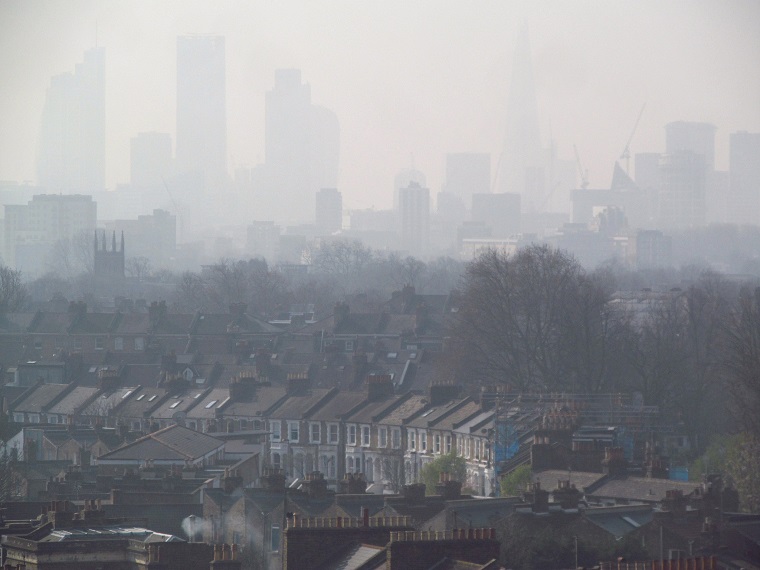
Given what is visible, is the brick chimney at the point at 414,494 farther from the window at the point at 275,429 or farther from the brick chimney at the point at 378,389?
the brick chimney at the point at 378,389

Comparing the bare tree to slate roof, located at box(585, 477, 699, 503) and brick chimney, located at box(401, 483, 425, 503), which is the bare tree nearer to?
slate roof, located at box(585, 477, 699, 503)

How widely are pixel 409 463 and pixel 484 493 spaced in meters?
8.82

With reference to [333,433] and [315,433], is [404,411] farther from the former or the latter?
[315,433]

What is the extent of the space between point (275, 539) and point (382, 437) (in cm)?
2319

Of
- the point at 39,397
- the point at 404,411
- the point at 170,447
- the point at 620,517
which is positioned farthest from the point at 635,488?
the point at 39,397

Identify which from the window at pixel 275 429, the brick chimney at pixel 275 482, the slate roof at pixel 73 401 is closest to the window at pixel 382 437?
the window at pixel 275 429

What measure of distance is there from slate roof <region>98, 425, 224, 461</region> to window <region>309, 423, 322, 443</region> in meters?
11.4

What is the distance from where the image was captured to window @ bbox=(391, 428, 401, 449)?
5482 centimetres

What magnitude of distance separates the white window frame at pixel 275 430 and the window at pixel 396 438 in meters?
5.19

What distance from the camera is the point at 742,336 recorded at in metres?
64.0

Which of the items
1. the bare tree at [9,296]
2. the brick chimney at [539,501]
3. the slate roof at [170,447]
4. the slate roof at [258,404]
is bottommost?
the brick chimney at [539,501]

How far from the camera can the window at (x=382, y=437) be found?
55.9m

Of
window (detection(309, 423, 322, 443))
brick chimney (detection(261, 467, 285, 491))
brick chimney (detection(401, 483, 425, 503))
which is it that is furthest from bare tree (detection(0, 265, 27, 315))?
brick chimney (detection(401, 483, 425, 503))

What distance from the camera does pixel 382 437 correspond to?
56156mm
